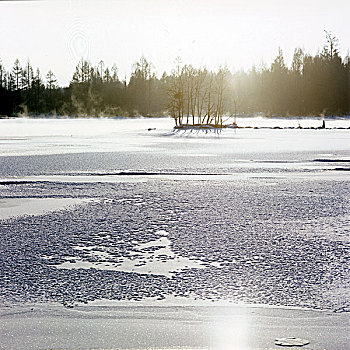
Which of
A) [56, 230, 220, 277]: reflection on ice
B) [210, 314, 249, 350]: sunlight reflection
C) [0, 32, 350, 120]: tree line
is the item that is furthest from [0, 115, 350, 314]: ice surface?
[0, 32, 350, 120]: tree line

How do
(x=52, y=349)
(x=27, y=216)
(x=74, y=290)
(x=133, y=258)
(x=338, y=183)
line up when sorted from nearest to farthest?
(x=52, y=349) → (x=74, y=290) → (x=133, y=258) → (x=27, y=216) → (x=338, y=183)

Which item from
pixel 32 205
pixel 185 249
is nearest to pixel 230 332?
pixel 185 249

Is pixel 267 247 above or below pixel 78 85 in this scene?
below

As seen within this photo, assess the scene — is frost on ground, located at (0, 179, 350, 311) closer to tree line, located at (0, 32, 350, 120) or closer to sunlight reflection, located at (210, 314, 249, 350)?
sunlight reflection, located at (210, 314, 249, 350)

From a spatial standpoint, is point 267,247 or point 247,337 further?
point 267,247

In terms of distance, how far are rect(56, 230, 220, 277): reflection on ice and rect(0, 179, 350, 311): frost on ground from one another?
0.01 meters

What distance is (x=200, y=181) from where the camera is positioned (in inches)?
471

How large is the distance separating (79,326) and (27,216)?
4.46 m

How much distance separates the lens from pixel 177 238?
256 inches

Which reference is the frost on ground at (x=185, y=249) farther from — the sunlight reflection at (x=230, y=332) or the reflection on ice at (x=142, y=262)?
the sunlight reflection at (x=230, y=332)

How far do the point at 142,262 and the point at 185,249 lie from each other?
67cm

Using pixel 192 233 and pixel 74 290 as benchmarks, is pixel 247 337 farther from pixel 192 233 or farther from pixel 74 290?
pixel 192 233

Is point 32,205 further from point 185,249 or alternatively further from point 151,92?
point 151,92

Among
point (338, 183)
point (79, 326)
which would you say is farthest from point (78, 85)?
point (79, 326)
